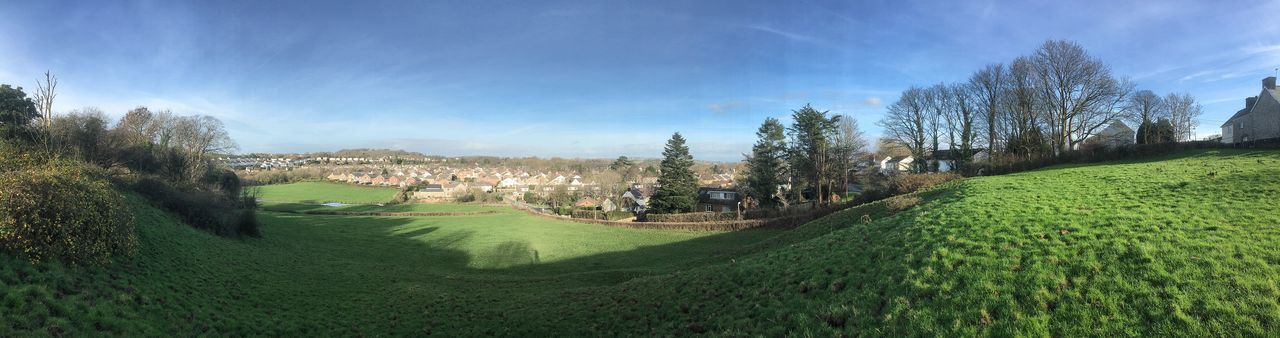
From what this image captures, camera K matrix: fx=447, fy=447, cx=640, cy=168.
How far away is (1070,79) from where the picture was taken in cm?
3469

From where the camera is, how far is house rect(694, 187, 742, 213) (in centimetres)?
6188

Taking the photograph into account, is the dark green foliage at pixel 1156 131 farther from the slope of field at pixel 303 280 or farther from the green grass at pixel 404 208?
the green grass at pixel 404 208

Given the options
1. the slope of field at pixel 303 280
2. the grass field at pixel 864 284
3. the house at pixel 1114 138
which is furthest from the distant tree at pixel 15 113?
the house at pixel 1114 138

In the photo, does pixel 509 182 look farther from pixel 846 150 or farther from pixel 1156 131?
pixel 1156 131

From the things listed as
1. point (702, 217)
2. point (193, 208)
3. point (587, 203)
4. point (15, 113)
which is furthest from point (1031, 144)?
point (15, 113)

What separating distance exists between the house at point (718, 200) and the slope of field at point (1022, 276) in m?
46.8

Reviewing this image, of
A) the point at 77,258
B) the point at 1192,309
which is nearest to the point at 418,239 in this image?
the point at 77,258

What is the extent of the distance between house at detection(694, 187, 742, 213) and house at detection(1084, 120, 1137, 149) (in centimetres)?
3453

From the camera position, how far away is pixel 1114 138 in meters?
41.5

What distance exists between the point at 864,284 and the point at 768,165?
42.9 meters

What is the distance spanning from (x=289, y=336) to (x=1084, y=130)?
2046 inches

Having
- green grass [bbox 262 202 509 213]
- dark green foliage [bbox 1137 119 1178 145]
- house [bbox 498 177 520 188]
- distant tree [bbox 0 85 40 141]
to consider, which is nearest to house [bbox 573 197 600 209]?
green grass [bbox 262 202 509 213]

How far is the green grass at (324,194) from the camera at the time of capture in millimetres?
83806

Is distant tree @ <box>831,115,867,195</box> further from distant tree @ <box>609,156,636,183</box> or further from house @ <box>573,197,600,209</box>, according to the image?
distant tree @ <box>609,156,636,183</box>
